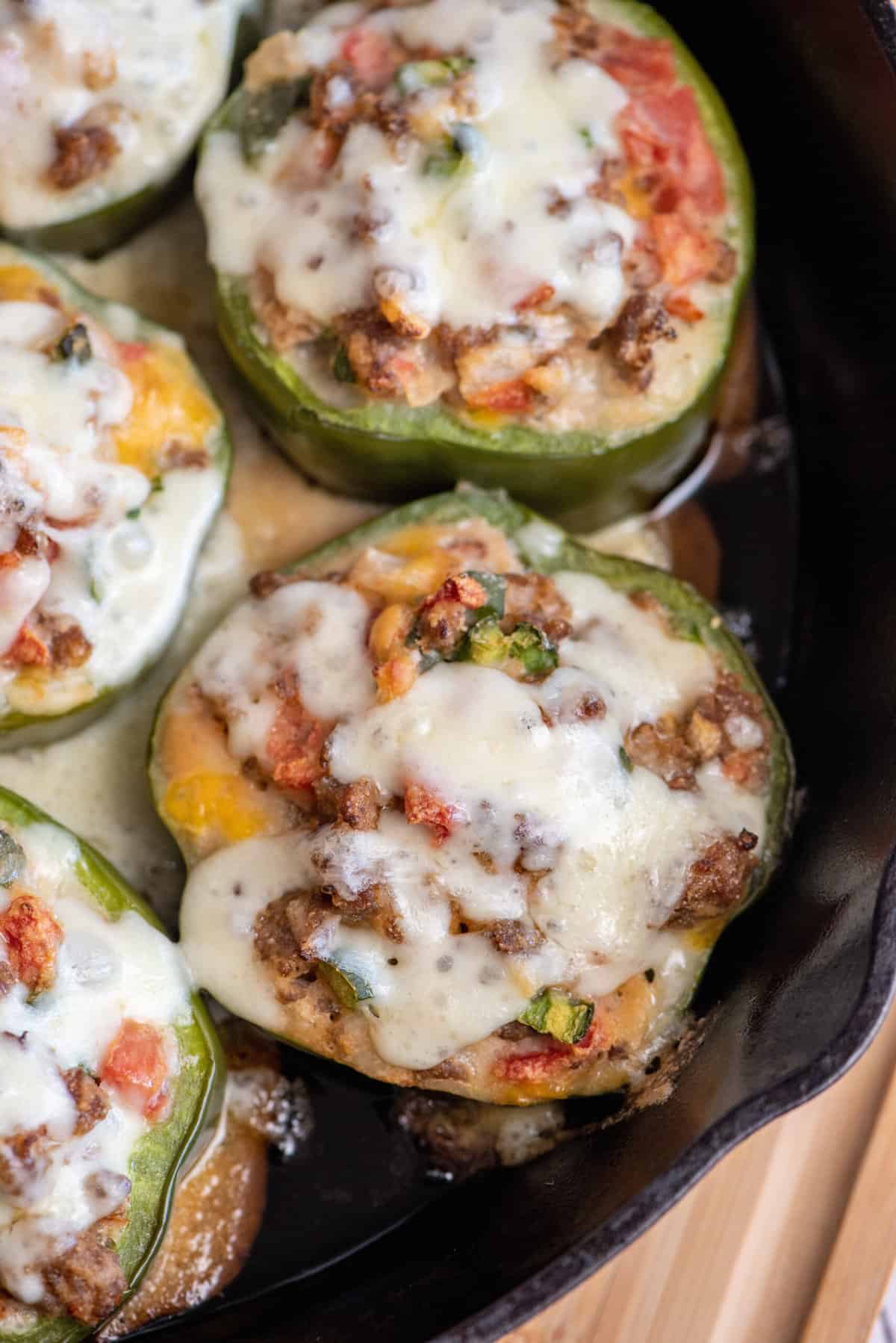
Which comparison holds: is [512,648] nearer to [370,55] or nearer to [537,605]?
[537,605]

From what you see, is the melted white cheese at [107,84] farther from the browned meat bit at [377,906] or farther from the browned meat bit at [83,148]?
the browned meat bit at [377,906]

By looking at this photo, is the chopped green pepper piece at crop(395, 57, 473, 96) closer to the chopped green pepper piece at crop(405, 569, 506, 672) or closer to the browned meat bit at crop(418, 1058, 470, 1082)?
the chopped green pepper piece at crop(405, 569, 506, 672)

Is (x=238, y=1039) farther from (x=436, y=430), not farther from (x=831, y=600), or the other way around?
(x=831, y=600)

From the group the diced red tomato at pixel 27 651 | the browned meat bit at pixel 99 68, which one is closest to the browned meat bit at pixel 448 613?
the diced red tomato at pixel 27 651

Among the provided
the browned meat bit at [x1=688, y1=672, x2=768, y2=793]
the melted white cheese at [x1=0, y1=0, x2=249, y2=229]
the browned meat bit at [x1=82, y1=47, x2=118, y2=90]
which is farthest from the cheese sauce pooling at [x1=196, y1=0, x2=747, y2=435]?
the browned meat bit at [x1=688, y1=672, x2=768, y2=793]

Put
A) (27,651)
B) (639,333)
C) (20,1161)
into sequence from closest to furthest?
(20,1161) < (27,651) < (639,333)

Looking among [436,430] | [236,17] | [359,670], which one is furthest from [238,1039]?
[236,17]

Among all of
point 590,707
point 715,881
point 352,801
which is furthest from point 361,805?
point 715,881

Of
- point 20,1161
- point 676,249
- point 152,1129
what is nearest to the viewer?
point 20,1161

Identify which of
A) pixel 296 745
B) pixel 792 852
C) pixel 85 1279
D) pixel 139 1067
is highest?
pixel 296 745
